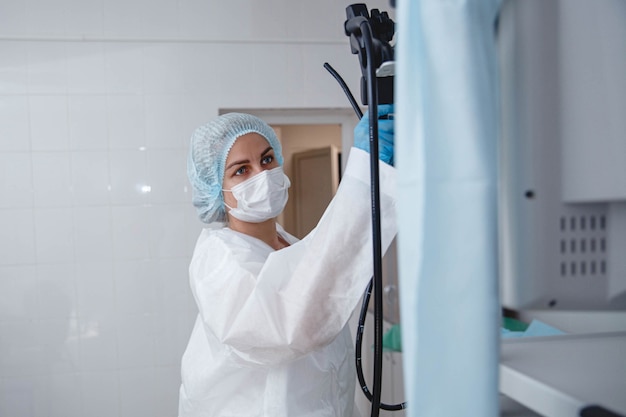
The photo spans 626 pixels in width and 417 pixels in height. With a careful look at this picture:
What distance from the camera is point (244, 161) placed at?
4.89 ft

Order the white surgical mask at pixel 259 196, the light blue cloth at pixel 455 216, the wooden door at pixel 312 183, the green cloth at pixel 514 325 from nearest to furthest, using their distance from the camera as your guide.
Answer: the light blue cloth at pixel 455 216 → the white surgical mask at pixel 259 196 → the green cloth at pixel 514 325 → the wooden door at pixel 312 183

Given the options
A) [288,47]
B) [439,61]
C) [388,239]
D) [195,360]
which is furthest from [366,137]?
[288,47]

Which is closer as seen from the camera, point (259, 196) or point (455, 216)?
point (455, 216)

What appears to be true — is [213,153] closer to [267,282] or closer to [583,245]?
[267,282]

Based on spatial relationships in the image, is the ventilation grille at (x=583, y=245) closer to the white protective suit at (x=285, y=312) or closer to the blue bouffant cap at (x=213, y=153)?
the white protective suit at (x=285, y=312)

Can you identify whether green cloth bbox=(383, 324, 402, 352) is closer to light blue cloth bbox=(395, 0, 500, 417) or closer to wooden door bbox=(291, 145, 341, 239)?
wooden door bbox=(291, 145, 341, 239)

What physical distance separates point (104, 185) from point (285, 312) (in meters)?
1.68

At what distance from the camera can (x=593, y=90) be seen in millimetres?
489

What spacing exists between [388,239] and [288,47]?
1.83m

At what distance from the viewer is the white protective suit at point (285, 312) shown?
920mm

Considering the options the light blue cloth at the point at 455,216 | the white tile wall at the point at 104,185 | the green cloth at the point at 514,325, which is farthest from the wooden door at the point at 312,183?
the light blue cloth at the point at 455,216

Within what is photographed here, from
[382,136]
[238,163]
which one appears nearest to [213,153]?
[238,163]

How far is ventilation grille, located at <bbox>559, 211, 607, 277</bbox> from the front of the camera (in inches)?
19.5

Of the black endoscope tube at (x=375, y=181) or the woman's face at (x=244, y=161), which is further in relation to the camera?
the woman's face at (x=244, y=161)
